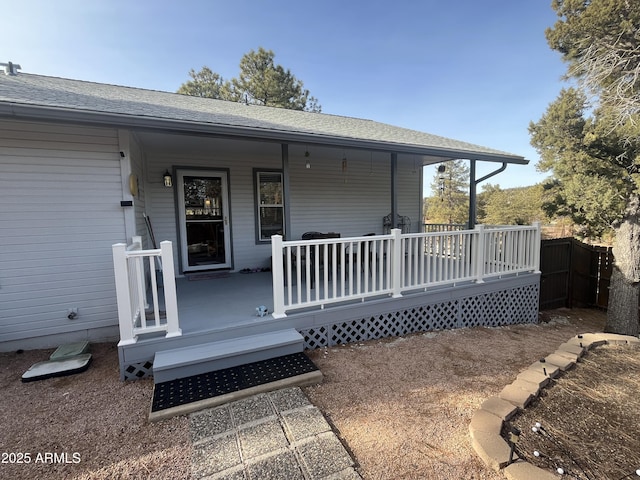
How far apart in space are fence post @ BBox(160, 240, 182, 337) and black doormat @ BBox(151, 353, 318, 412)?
524mm

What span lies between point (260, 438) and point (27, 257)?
11.9ft

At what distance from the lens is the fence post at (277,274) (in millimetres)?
3467

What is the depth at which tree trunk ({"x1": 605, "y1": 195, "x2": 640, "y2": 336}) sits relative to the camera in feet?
21.4

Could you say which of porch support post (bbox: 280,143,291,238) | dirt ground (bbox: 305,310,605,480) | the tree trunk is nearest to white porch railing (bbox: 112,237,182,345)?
dirt ground (bbox: 305,310,605,480)

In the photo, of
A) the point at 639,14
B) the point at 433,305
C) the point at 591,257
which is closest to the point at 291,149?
the point at 433,305

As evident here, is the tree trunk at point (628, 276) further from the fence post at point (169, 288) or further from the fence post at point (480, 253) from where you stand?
the fence post at point (169, 288)

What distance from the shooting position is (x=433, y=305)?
4781 millimetres

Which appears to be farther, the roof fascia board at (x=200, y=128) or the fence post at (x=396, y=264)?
the fence post at (x=396, y=264)

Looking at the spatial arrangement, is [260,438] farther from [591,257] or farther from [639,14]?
[591,257]

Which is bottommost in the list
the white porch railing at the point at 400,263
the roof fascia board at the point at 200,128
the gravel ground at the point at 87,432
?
the gravel ground at the point at 87,432

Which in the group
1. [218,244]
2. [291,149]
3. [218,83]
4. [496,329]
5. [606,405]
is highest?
[218,83]

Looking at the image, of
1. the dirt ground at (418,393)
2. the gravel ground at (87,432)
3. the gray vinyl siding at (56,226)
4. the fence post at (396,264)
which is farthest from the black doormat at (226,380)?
the gray vinyl siding at (56,226)

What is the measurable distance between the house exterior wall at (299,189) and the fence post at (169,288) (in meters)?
2.02

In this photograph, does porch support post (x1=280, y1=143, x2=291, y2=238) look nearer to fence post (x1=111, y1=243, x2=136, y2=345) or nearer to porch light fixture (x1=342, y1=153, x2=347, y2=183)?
fence post (x1=111, y1=243, x2=136, y2=345)
